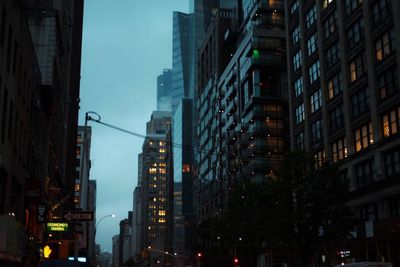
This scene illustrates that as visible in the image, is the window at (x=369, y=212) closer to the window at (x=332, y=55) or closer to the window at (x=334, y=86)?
the window at (x=334, y=86)

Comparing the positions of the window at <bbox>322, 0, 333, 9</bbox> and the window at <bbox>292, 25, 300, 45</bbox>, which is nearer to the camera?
the window at <bbox>322, 0, 333, 9</bbox>

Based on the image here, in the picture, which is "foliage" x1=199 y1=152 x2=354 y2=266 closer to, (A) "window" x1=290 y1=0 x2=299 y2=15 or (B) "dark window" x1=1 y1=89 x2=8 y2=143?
(B) "dark window" x1=1 y1=89 x2=8 y2=143

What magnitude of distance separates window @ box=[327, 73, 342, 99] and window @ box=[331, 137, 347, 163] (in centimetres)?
534

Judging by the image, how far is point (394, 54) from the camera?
53531 mm

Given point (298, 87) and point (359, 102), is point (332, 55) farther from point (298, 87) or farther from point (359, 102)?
point (298, 87)

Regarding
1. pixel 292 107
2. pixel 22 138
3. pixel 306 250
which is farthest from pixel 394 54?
pixel 22 138

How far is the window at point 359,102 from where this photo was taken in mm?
59500

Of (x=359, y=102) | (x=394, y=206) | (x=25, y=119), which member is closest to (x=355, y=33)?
(x=359, y=102)

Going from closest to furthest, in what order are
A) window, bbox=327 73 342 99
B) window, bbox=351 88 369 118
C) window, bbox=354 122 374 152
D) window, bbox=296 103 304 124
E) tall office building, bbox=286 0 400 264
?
tall office building, bbox=286 0 400 264 < window, bbox=354 122 374 152 < window, bbox=351 88 369 118 < window, bbox=327 73 342 99 < window, bbox=296 103 304 124

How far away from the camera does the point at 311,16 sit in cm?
7506

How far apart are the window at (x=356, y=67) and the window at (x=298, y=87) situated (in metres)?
15.4

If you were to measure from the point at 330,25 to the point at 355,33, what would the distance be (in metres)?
7.01

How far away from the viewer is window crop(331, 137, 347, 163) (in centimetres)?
6412

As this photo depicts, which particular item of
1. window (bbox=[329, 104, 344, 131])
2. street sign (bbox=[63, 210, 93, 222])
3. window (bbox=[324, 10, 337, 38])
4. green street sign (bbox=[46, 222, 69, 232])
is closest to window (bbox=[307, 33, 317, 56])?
window (bbox=[324, 10, 337, 38])
